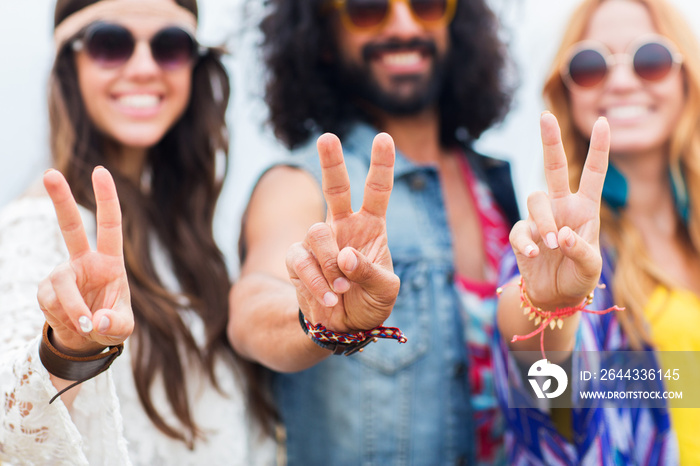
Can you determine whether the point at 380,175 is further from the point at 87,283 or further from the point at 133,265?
the point at 133,265

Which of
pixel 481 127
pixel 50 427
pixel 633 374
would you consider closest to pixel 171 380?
pixel 50 427

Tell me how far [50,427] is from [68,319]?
14.1 inches

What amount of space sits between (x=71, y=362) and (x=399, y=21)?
1824mm

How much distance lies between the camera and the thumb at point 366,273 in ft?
4.29

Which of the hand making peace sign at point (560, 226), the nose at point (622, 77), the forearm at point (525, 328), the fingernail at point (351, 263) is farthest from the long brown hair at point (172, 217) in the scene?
the nose at point (622, 77)

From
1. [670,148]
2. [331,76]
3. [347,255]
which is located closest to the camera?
[347,255]

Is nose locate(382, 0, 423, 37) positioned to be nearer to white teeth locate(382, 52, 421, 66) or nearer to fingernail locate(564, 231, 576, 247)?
white teeth locate(382, 52, 421, 66)

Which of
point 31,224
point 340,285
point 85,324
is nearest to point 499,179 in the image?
point 340,285

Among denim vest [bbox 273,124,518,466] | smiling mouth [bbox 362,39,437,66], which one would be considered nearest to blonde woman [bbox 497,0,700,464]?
denim vest [bbox 273,124,518,466]

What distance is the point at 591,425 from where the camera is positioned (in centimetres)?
202

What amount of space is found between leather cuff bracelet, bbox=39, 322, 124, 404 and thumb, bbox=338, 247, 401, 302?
0.57m

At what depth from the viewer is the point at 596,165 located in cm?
150

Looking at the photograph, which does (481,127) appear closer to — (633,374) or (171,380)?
(633,374)

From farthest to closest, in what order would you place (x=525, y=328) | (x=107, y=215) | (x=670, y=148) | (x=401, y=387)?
(x=670, y=148) < (x=401, y=387) < (x=525, y=328) < (x=107, y=215)
